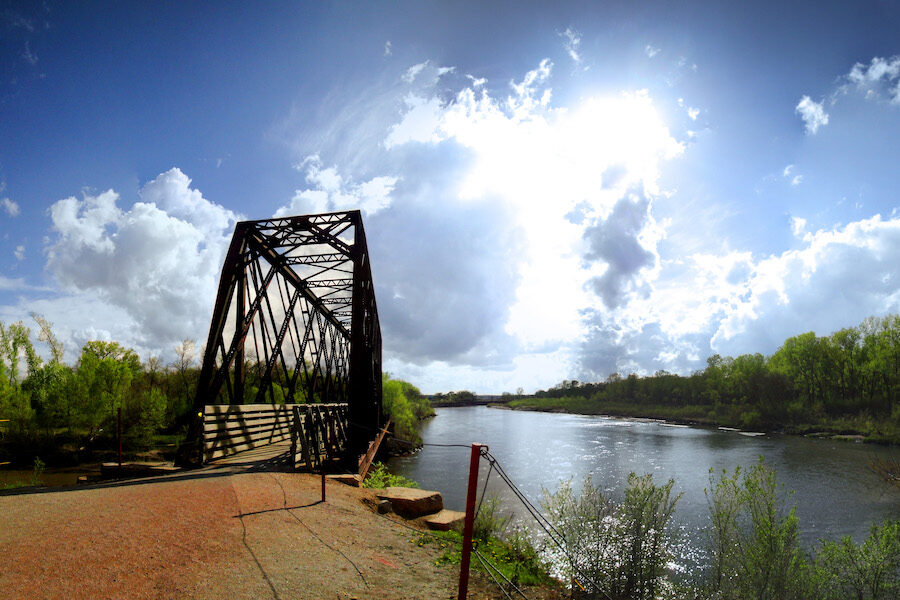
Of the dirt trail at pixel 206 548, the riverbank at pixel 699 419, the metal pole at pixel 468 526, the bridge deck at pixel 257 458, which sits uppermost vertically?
the metal pole at pixel 468 526

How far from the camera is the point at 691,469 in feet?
91.1

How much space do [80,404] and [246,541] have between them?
1182 inches

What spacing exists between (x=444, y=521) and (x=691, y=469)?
24498mm

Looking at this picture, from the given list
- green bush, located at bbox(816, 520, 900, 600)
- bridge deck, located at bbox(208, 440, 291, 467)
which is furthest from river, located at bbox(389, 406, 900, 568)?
bridge deck, located at bbox(208, 440, 291, 467)

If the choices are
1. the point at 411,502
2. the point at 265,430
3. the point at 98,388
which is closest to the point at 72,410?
the point at 98,388

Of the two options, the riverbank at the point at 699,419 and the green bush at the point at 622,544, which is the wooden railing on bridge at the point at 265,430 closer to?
the green bush at the point at 622,544

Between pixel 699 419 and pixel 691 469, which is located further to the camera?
pixel 699 419

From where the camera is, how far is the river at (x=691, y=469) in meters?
17.3

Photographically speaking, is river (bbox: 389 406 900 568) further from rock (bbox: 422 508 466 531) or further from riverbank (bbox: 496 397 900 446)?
rock (bbox: 422 508 466 531)

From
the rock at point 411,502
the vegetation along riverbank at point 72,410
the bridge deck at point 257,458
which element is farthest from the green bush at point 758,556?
the vegetation along riverbank at point 72,410

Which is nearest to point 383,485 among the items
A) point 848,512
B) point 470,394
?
point 848,512

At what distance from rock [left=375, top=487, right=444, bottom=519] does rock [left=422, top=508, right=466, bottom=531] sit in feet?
1.05

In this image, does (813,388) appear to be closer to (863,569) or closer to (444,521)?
(863,569)

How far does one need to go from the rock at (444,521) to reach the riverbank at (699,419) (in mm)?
49005
